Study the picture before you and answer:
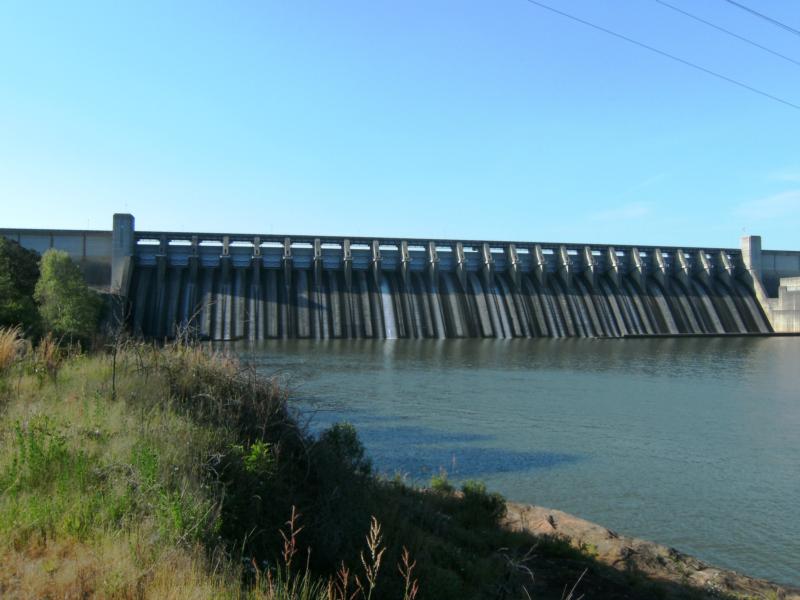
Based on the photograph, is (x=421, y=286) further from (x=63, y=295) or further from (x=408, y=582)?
(x=408, y=582)

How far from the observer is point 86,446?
4.70 metres

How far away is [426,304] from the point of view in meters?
46.0

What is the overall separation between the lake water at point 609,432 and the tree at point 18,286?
654 centimetres

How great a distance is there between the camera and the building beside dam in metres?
41.4

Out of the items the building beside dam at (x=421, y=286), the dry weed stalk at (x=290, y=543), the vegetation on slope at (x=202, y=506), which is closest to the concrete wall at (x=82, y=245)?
the building beside dam at (x=421, y=286)

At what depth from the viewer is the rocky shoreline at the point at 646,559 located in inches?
285

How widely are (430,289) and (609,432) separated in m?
31.1

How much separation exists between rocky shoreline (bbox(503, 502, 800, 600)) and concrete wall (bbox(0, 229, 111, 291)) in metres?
39.5

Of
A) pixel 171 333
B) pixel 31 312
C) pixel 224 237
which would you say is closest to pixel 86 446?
pixel 31 312

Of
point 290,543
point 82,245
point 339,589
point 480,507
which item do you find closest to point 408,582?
point 339,589

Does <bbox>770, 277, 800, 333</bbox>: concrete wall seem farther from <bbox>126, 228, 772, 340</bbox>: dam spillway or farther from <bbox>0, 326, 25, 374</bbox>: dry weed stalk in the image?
<bbox>0, 326, 25, 374</bbox>: dry weed stalk

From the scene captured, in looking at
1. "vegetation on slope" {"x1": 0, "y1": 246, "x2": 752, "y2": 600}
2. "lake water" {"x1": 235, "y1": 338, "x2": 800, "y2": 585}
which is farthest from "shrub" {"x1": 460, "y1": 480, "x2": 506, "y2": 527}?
"lake water" {"x1": 235, "y1": 338, "x2": 800, "y2": 585}

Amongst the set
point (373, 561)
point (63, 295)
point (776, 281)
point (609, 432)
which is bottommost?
point (609, 432)

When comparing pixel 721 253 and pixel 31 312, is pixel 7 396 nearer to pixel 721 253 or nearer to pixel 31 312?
pixel 31 312
